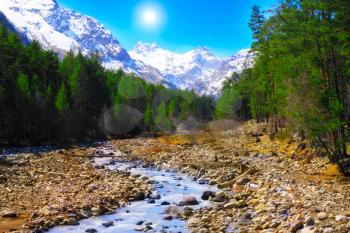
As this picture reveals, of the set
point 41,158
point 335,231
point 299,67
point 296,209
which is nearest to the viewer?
point 335,231

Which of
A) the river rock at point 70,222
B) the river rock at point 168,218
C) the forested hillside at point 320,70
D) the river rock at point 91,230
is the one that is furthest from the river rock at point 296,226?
the forested hillside at point 320,70

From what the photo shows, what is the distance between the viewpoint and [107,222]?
1783cm

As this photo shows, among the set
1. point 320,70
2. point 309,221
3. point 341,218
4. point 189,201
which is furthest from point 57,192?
point 320,70

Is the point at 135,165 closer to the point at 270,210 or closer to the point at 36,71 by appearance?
the point at 270,210

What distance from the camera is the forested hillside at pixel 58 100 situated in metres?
60.5

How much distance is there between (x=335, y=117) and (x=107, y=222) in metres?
13.4

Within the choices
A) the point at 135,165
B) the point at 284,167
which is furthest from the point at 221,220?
the point at 135,165

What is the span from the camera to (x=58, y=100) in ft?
222

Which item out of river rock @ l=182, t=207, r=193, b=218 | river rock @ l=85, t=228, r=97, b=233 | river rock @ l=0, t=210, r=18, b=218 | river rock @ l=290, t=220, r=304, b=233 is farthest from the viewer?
river rock @ l=182, t=207, r=193, b=218

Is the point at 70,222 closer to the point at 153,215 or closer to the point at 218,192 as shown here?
the point at 153,215

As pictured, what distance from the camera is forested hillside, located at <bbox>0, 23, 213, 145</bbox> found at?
60.5 meters

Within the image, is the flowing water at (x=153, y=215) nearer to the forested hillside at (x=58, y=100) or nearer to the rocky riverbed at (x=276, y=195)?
the rocky riverbed at (x=276, y=195)

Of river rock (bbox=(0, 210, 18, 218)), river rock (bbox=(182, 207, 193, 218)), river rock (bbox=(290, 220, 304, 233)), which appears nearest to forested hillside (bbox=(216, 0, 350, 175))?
river rock (bbox=(182, 207, 193, 218))

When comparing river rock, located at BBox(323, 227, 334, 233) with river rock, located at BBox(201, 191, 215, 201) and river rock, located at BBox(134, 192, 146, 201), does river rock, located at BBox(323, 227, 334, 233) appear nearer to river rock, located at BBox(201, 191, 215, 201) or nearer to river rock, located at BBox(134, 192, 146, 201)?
river rock, located at BBox(201, 191, 215, 201)
